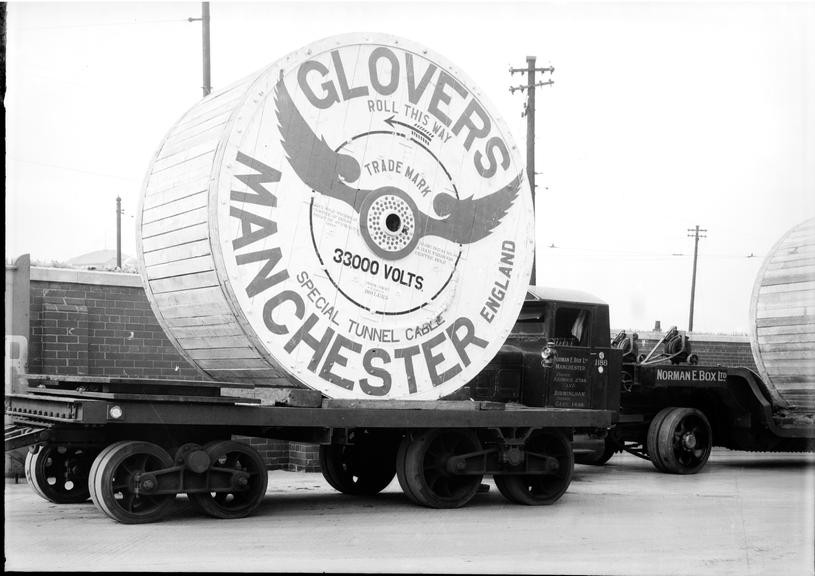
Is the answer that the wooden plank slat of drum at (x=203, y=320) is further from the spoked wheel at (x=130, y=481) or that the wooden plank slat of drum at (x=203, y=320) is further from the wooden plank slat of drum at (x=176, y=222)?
the spoked wheel at (x=130, y=481)

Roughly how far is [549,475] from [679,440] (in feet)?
15.5

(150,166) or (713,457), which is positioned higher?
(150,166)

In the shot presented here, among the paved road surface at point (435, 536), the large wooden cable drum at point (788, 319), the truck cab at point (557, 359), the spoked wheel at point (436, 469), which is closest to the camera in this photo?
the paved road surface at point (435, 536)

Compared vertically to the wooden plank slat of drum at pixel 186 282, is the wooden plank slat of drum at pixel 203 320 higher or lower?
lower

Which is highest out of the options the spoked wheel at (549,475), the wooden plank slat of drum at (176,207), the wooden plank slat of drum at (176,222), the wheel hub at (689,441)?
the wooden plank slat of drum at (176,207)

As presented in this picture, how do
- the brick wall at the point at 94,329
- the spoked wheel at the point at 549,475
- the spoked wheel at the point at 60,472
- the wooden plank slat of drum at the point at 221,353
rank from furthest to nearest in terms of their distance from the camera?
the brick wall at the point at 94,329 → the spoked wheel at the point at 549,475 → the spoked wheel at the point at 60,472 → the wooden plank slat of drum at the point at 221,353

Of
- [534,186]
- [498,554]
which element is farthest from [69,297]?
[534,186]

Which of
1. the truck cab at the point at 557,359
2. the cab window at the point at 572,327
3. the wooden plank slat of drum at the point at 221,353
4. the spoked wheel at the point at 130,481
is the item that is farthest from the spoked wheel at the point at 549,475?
the spoked wheel at the point at 130,481

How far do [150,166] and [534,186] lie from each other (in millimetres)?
16331

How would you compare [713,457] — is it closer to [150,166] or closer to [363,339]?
[363,339]

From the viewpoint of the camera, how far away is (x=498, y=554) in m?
8.09

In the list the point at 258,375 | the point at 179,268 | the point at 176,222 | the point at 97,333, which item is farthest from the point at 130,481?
the point at 97,333

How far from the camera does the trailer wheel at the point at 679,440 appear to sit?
602 inches

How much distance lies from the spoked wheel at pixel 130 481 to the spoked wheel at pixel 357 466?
9.53ft
